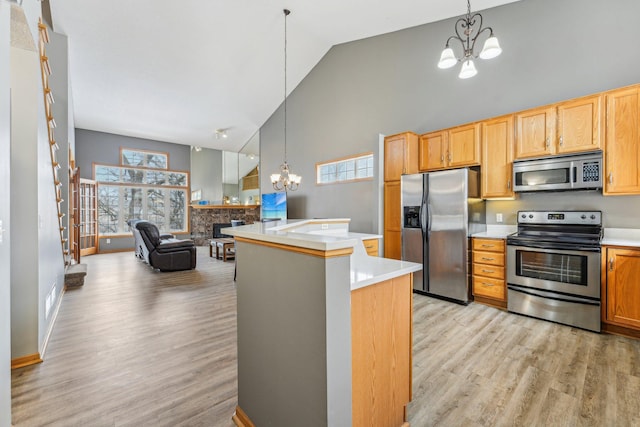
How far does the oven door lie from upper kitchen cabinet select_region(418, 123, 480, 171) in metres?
1.30

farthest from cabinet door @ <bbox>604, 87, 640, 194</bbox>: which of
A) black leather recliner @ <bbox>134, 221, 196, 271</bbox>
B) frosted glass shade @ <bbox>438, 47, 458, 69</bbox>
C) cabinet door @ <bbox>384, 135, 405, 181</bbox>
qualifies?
black leather recliner @ <bbox>134, 221, 196, 271</bbox>

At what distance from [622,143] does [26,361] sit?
5641mm

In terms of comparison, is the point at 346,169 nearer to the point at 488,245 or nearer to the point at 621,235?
the point at 488,245

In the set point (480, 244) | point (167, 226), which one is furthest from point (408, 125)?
point (167, 226)

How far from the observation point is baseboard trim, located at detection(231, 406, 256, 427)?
149cm

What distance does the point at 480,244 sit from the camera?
354 cm

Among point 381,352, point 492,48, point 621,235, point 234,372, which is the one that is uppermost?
point 492,48

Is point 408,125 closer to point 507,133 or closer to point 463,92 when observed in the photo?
point 463,92

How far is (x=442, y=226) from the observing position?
3719 millimetres

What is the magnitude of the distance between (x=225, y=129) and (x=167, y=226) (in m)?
3.76

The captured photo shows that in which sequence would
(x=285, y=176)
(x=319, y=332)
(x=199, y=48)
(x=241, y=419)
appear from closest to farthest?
(x=319, y=332) < (x=241, y=419) < (x=199, y=48) < (x=285, y=176)

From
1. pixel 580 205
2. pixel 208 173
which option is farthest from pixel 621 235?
pixel 208 173

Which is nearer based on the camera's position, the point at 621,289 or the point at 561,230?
the point at 621,289

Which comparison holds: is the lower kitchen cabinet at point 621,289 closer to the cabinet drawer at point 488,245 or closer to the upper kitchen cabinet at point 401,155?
the cabinet drawer at point 488,245
